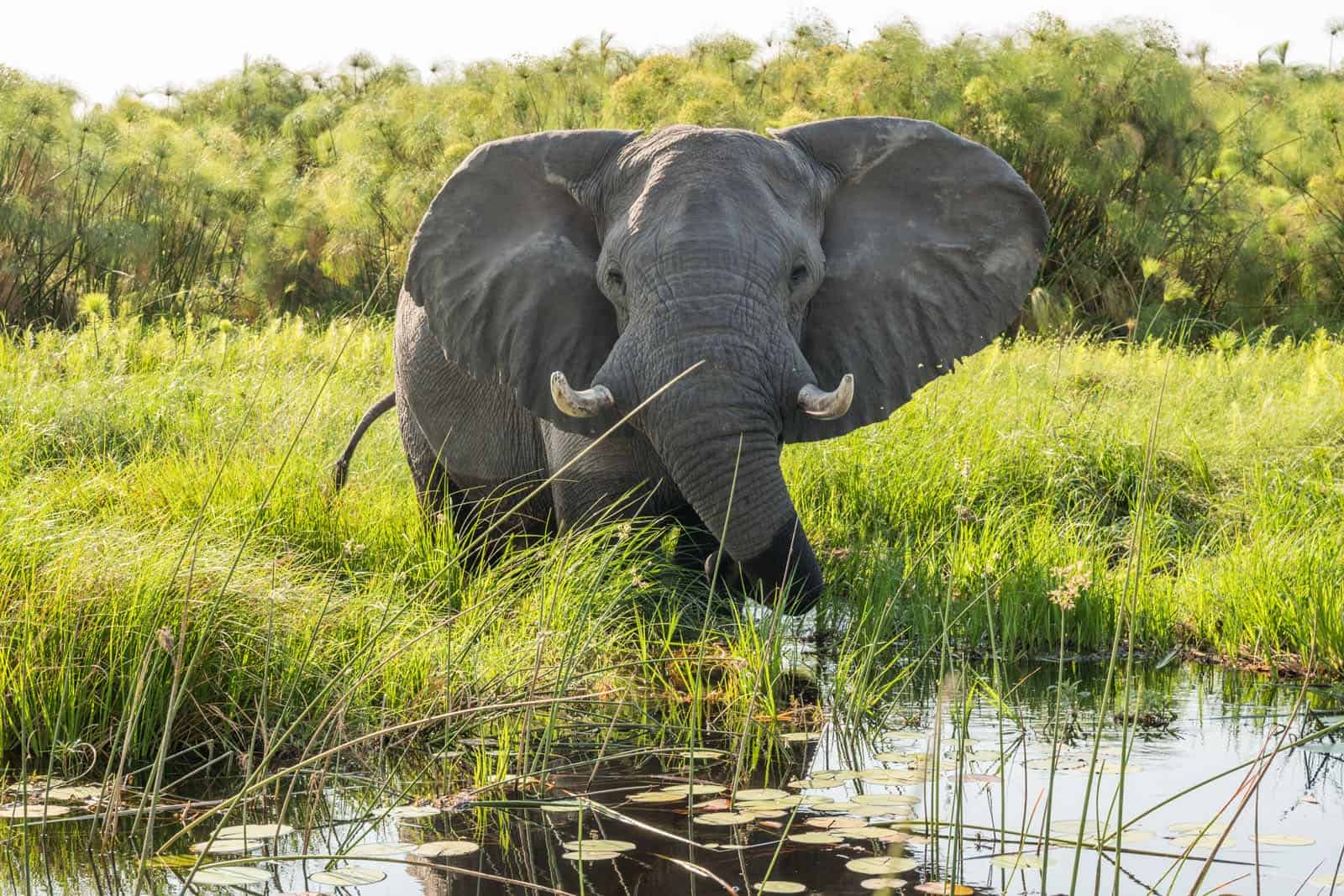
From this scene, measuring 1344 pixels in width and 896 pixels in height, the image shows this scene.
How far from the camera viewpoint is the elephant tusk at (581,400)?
4.64 metres

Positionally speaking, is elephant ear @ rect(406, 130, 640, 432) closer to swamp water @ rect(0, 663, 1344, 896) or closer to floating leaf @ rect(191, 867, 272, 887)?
swamp water @ rect(0, 663, 1344, 896)

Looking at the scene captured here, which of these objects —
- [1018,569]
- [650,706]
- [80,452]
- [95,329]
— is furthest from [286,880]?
[95,329]

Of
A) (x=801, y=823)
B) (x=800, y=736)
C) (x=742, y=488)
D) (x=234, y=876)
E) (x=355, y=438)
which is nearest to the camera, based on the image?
(x=234, y=876)

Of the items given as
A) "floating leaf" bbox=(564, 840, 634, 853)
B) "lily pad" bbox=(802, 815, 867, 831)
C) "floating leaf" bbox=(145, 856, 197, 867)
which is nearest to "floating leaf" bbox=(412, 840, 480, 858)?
"floating leaf" bbox=(564, 840, 634, 853)

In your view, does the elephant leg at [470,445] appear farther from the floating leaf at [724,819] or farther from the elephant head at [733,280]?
the floating leaf at [724,819]

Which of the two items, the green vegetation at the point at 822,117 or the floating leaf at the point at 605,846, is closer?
the floating leaf at the point at 605,846

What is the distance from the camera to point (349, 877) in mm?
3027

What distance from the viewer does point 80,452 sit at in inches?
265

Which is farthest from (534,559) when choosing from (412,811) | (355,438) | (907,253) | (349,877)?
(349,877)

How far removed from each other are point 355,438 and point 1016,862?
4.42m

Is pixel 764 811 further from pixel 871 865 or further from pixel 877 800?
pixel 871 865

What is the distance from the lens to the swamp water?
3160 millimetres

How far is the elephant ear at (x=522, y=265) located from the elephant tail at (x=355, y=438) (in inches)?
45.2

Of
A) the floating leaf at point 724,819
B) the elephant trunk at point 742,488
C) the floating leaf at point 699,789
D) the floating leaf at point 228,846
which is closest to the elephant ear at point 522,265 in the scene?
the elephant trunk at point 742,488
